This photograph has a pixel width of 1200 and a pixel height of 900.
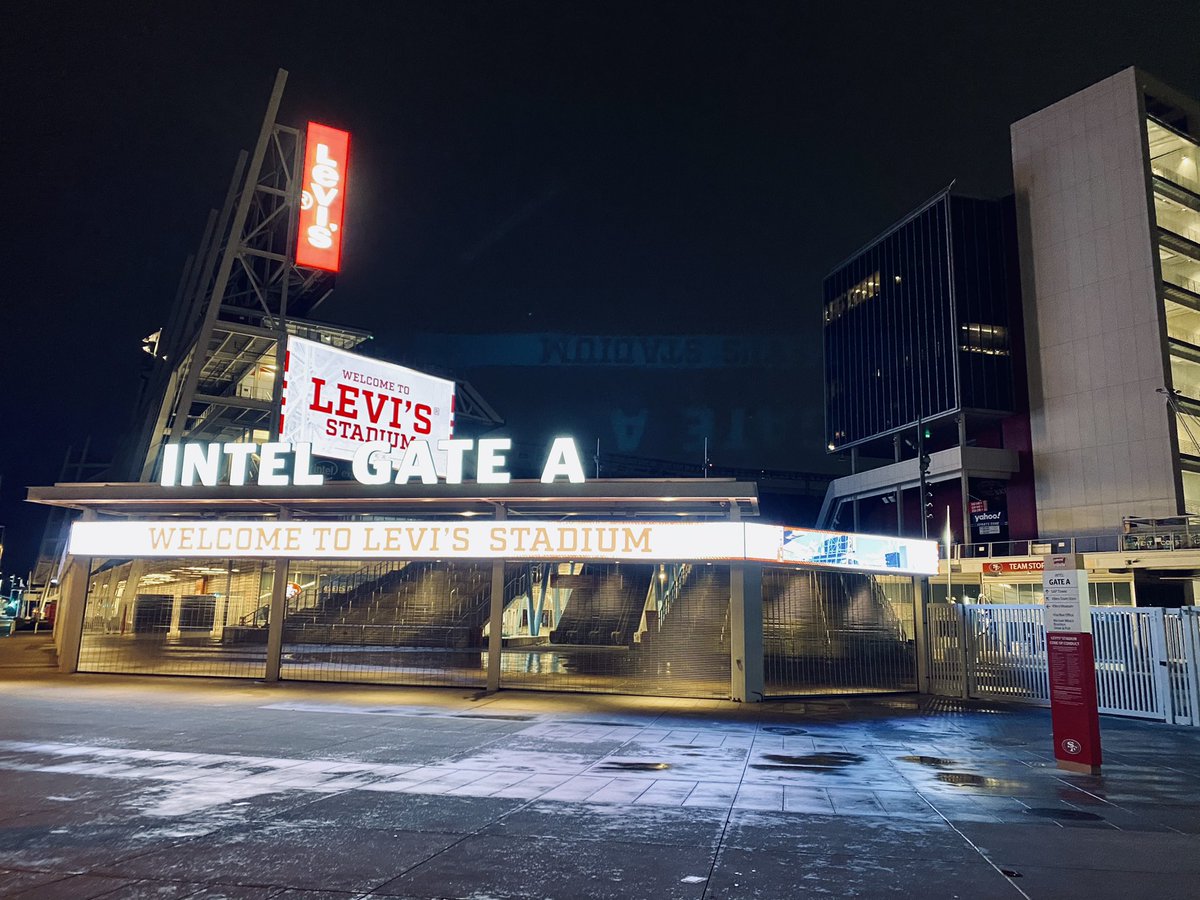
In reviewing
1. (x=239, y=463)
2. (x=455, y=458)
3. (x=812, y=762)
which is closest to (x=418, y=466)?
(x=455, y=458)

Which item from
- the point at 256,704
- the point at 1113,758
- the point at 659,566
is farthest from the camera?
the point at 659,566

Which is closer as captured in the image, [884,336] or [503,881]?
[503,881]

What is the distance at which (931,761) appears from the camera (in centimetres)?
1280

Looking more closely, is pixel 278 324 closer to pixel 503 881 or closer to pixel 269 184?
pixel 269 184

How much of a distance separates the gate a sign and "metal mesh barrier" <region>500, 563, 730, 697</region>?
8.64 meters

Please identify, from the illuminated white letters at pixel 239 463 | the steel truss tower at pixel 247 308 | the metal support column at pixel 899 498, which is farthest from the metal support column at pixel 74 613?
the metal support column at pixel 899 498

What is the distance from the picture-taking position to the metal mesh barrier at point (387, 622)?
74.3ft

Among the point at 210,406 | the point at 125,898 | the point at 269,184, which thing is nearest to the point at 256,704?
the point at 125,898

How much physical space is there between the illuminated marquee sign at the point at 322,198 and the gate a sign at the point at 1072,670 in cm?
3540

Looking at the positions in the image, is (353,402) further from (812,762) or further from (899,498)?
(899,498)

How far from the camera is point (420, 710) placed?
18.3 metres

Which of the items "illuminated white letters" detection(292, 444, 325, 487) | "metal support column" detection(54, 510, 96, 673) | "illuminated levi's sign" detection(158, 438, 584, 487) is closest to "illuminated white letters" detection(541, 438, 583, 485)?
"illuminated levi's sign" detection(158, 438, 584, 487)

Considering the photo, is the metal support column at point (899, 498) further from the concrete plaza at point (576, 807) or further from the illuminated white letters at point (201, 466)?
the illuminated white letters at point (201, 466)

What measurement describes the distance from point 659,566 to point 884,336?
58.0 metres
